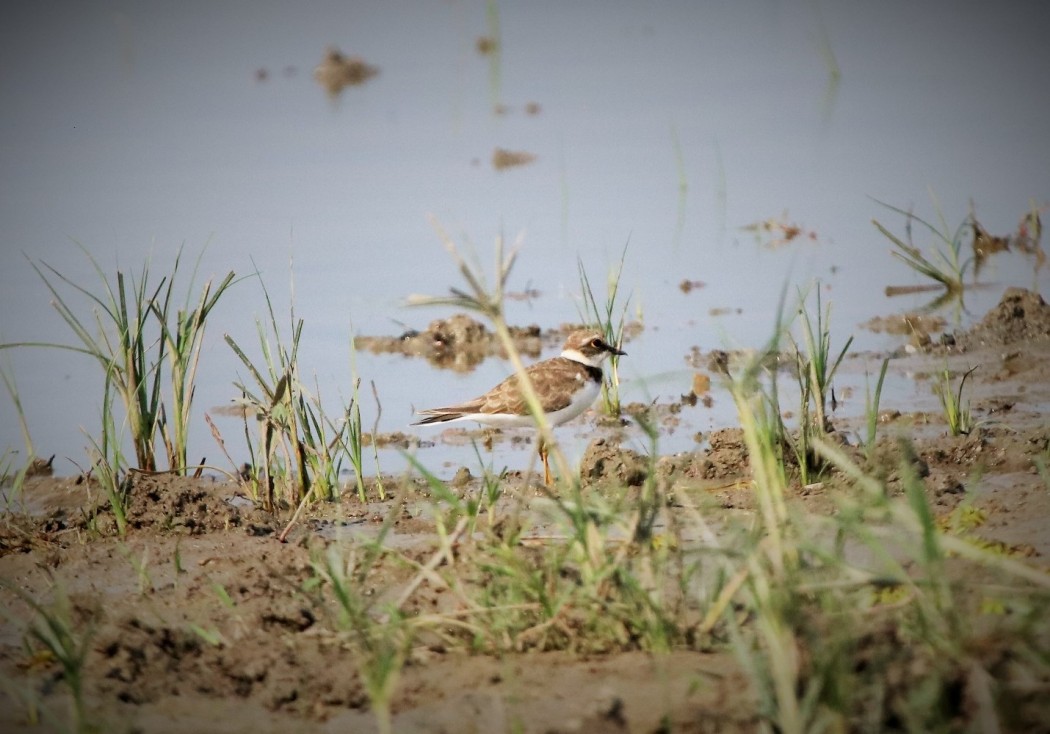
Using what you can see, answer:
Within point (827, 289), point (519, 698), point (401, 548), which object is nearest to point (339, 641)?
point (519, 698)

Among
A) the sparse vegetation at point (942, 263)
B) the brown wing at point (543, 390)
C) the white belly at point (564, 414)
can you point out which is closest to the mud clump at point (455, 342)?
the brown wing at point (543, 390)

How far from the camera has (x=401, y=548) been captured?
18.3 ft

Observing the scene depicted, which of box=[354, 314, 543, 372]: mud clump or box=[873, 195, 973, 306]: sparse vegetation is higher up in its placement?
box=[873, 195, 973, 306]: sparse vegetation

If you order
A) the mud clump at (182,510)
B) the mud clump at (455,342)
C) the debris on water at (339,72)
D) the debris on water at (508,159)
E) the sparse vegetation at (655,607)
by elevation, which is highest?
the debris on water at (339,72)

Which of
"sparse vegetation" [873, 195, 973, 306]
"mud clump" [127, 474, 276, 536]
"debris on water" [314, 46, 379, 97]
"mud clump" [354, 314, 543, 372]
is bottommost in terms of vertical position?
"mud clump" [127, 474, 276, 536]

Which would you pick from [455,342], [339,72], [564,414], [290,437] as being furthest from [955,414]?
[339,72]

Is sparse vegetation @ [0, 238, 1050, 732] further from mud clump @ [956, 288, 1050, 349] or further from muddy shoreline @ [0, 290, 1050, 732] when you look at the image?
mud clump @ [956, 288, 1050, 349]

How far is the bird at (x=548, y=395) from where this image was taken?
8.26m

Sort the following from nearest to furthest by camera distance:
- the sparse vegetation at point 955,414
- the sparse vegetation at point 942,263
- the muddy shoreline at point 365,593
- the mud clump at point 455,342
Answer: the muddy shoreline at point 365,593
the sparse vegetation at point 955,414
the mud clump at point 455,342
the sparse vegetation at point 942,263

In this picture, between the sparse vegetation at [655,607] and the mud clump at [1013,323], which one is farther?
the mud clump at [1013,323]

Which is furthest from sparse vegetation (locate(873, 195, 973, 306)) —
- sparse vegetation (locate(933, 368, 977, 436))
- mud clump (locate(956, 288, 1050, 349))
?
sparse vegetation (locate(933, 368, 977, 436))

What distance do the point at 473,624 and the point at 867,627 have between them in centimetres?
129

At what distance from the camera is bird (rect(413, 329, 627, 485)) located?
826 cm

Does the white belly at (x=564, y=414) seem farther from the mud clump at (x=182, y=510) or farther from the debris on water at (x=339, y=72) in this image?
the debris on water at (x=339, y=72)
